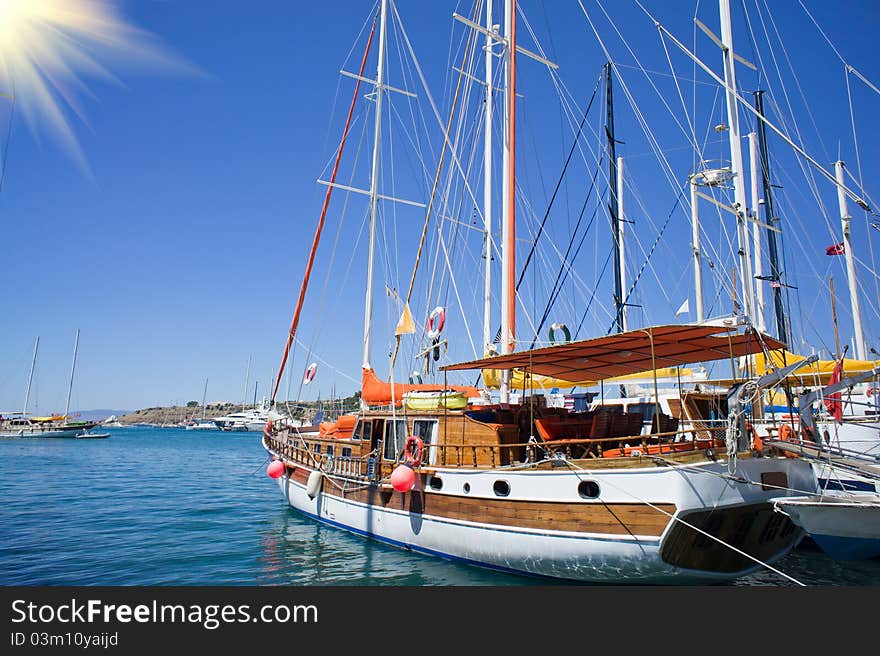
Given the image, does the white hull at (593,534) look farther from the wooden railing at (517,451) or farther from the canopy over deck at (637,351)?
the canopy over deck at (637,351)

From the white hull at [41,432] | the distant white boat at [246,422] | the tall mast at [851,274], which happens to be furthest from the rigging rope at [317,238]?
the distant white boat at [246,422]

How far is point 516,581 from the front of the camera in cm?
1004

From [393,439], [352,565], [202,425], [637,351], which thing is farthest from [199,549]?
[202,425]

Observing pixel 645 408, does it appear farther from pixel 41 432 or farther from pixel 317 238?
pixel 41 432

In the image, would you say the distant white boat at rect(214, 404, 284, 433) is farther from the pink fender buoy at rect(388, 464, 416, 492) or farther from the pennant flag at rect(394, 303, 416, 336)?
the pink fender buoy at rect(388, 464, 416, 492)

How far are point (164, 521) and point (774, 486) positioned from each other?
17.2 metres

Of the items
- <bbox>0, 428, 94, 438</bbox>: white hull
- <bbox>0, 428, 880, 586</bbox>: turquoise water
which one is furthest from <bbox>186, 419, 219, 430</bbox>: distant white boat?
<bbox>0, 428, 880, 586</bbox>: turquoise water

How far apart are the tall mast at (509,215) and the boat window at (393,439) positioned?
8.97 ft

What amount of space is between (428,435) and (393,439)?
4.88ft

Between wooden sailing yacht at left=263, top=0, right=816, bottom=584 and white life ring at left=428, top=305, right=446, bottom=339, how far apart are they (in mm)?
2268

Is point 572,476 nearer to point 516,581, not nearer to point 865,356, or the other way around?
point 516,581

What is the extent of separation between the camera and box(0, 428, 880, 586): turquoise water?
424 inches

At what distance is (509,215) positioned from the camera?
14.1 meters

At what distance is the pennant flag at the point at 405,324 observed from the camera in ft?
57.0
